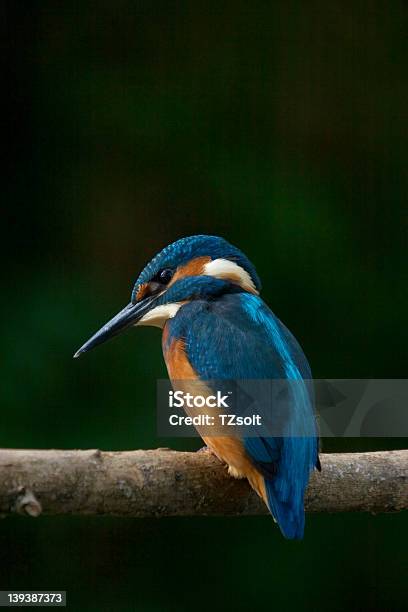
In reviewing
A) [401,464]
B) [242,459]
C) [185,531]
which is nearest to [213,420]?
[242,459]

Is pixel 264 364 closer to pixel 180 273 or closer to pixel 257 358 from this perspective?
pixel 257 358

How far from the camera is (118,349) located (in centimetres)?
261

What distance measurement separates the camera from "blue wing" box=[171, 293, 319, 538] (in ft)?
4.76

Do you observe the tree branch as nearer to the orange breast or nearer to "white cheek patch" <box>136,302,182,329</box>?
the orange breast

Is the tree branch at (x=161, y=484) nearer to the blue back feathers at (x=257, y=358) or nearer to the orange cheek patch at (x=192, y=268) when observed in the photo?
the blue back feathers at (x=257, y=358)

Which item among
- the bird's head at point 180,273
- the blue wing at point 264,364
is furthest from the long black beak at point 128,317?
the blue wing at point 264,364

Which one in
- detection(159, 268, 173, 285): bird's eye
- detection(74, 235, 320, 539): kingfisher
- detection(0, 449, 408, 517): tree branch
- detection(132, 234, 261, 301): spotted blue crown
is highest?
detection(132, 234, 261, 301): spotted blue crown

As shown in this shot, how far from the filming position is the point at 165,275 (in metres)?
1.75

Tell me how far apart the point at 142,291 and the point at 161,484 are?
0.42 m

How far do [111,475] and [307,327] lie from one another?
135cm

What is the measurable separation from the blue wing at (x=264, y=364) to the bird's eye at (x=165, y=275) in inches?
4.0

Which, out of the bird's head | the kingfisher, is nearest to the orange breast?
the kingfisher

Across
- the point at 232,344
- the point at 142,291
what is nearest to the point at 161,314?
the point at 142,291

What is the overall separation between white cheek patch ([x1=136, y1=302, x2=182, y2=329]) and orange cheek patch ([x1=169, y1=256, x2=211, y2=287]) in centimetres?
5
